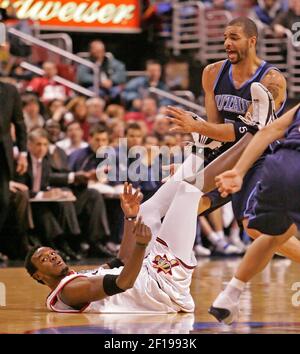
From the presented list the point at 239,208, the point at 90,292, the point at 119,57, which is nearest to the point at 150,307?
the point at 90,292

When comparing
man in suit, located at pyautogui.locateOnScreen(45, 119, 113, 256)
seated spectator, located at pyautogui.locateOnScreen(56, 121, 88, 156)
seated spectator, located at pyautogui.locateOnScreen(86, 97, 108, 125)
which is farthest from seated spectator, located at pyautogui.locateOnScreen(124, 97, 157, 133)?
man in suit, located at pyautogui.locateOnScreen(45, 119, 113, 256)

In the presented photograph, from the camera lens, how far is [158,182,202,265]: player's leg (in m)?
6.48

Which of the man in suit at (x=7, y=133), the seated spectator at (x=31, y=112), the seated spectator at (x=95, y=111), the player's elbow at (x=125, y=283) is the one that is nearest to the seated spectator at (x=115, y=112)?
the seated spectator at (x=95, y=111)

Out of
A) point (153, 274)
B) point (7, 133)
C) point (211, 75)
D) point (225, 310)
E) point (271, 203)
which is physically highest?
point (211, 75)

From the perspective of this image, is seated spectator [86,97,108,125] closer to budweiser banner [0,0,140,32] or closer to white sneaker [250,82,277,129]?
budweiser banner [0,0,140,32]

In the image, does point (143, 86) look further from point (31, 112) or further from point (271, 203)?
point (271, 203)

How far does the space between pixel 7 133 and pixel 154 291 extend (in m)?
4.01

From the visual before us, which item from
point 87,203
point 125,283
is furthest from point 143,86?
point 125,283

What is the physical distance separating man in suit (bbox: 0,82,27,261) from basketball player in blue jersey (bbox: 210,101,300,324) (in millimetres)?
4812

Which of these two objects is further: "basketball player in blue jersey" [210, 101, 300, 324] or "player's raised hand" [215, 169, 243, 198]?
"basketball player in blue jersey" [210, 101, 300, 324]

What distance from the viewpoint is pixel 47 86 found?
1409 centimetres

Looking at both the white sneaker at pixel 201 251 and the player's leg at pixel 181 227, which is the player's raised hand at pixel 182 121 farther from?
the white sneaker at pixel 201 251

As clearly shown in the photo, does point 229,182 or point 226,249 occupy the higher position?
point 229,182

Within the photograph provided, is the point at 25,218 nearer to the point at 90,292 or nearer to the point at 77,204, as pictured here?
the point at 77,204
